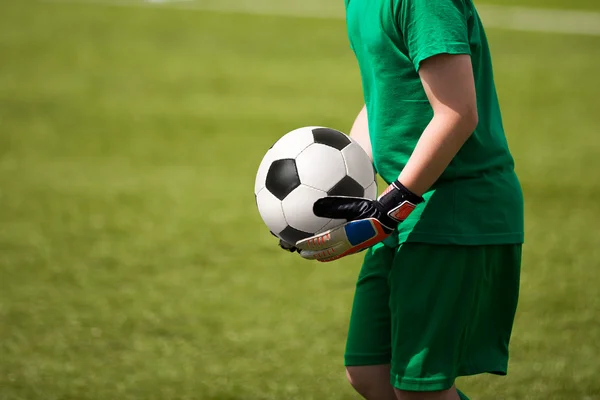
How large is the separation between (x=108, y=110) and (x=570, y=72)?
769 centimetres

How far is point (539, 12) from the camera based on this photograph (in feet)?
72.5

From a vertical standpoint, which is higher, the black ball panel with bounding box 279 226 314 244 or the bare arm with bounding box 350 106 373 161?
the bare arm with bounding box 350 106 373 161

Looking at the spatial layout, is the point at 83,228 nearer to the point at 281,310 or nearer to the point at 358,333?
the point at 281,310

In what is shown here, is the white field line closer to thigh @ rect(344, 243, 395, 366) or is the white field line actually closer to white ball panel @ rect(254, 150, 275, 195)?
white ball panel @ rect(254, 150, 275, 195)

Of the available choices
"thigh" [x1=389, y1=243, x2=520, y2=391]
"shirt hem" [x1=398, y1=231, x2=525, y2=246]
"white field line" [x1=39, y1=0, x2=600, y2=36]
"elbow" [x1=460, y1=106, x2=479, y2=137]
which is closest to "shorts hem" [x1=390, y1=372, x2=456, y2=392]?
"thigh" [x1=389, y1=243, x2=520, y2=391]

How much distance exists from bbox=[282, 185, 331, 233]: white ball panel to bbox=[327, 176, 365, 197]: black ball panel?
37 millimetres

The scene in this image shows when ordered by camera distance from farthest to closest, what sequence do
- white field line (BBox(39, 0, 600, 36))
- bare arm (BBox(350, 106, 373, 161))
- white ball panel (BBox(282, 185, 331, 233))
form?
1. white field line (BBox(39, 0, 600, 36))
2. bare arm (BBox(350, 106, 373, 161))
3. white ball panel (BBox(282, 185, 331, 233))

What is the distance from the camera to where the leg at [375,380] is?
324 cm

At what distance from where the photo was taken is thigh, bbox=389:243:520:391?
295cm

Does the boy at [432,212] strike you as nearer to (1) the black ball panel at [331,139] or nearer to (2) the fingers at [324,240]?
(2) the fingers at [324,240]

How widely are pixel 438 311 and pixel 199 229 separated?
16.3ft

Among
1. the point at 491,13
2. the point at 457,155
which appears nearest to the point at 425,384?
the point at 457,155

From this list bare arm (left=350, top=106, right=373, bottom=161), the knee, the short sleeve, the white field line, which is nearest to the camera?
the short sleeve

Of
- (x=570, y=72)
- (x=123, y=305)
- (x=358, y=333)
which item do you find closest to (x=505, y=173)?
(x=358, y=333)
